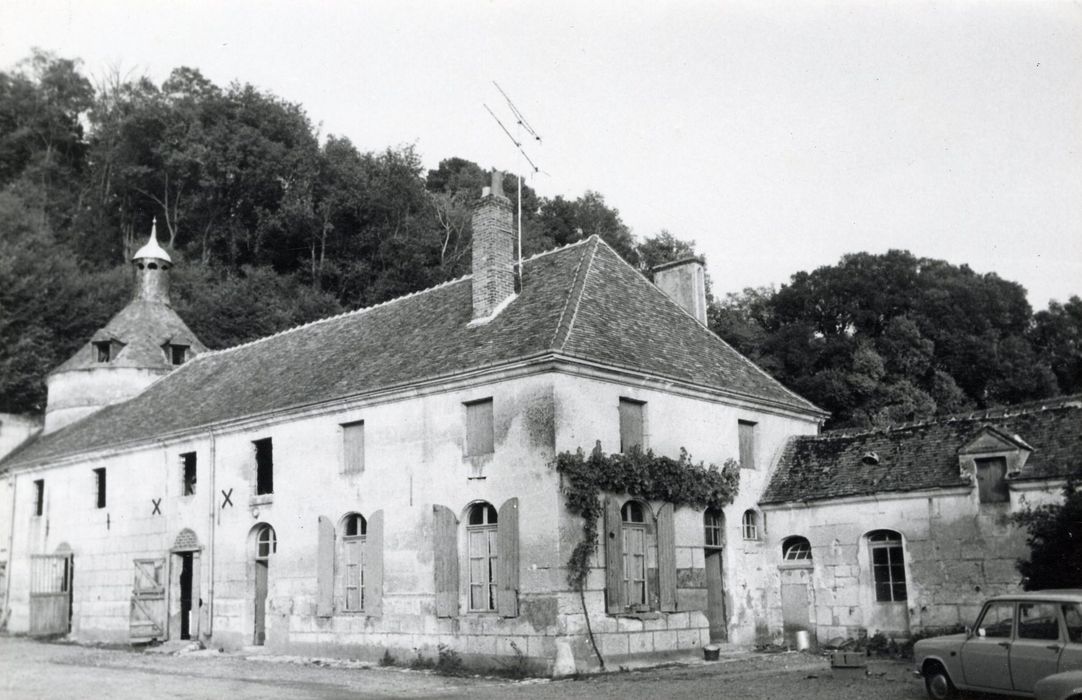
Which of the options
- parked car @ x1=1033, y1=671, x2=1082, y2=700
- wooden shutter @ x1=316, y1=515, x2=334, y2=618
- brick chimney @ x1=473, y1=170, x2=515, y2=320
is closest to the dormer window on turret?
wooden shutter @ x1=316, y1=515, x2=334, y2=618

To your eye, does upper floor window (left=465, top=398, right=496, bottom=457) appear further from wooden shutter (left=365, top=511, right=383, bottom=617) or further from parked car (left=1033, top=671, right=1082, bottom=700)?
parked car (left=1033, top=671, right=1082, bottom=700)

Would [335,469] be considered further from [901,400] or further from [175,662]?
[901,400]

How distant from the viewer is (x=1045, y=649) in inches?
446

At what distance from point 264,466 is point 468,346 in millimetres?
7496

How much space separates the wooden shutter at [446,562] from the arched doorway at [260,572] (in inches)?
248

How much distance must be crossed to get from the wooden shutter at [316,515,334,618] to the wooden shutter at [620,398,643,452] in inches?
271

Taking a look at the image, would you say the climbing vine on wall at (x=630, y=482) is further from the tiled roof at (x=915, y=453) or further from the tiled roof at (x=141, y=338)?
the tiled roof at (x=141, y=338)

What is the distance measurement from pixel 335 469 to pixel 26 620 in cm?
1566

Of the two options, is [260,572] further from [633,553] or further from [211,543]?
[633,553]

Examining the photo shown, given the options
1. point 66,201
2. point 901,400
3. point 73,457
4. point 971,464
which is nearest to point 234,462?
point 73,457

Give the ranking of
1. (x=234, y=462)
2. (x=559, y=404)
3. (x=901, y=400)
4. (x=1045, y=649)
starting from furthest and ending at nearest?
1. (x=901, y=400)
2. (x=234, y=462)
3. (x=559, y=404)
4. (x=1045, y=649)

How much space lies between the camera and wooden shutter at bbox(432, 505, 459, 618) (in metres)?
18.8

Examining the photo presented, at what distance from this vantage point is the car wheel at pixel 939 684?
1270 cm

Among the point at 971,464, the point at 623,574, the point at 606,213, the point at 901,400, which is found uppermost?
the point at 606,213
